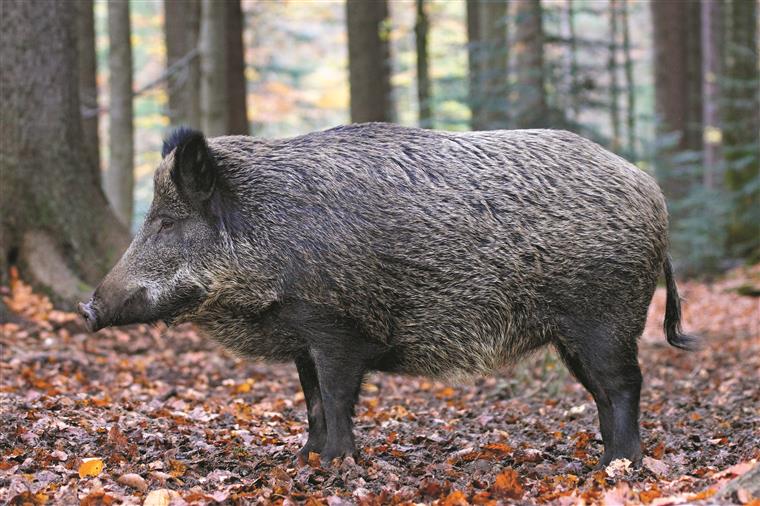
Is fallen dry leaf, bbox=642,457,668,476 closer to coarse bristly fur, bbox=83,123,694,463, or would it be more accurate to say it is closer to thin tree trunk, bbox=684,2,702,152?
coarse bristly fur, bbox=83,123,694,463

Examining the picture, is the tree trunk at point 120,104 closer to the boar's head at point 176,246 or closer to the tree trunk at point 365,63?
the tree trunk at point 365,63

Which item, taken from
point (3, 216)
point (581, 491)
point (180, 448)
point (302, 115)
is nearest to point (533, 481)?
point (581, 491)

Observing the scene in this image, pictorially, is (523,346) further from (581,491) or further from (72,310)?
(72,310)

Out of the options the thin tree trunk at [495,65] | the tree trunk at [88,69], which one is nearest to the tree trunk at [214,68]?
the tree trunk at [88,69]

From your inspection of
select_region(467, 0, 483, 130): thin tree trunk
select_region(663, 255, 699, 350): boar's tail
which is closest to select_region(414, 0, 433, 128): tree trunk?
select_region(467, 0, 483, 130): thin tree trunk

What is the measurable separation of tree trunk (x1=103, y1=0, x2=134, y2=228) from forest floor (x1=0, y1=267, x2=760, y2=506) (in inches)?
207

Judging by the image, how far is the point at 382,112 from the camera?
15.0 meters

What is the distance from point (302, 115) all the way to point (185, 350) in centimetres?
2775

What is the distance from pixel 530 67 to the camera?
15.7 meters

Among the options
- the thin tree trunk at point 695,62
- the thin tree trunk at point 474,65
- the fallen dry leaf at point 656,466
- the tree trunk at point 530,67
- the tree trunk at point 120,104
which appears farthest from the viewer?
the thin tree trunk at point 695,62

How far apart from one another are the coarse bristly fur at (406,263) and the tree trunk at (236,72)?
9.25 meters

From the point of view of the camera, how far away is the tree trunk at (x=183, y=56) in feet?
55.0

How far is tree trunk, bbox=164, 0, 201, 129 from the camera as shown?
16750 mm

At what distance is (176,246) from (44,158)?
460 cm
